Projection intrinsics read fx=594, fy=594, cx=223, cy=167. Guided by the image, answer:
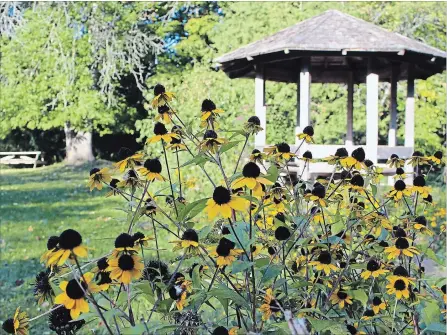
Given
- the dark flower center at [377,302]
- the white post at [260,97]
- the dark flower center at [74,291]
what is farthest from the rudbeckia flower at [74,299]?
the white post at [260,97]

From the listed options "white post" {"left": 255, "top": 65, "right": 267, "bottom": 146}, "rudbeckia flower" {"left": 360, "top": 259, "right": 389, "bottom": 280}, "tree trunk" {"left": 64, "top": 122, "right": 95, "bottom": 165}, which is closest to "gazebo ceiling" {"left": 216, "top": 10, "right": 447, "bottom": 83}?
"white post" {"left": 255, "top": 65, "right": 267, "bottom": 146}

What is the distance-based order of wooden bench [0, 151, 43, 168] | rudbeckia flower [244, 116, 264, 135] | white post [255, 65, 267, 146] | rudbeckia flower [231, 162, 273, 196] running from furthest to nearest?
1. wooden bench [0, 151, 43, 168]
2. white post [255, 65, 267, 146]
3. rudbeckia flower [244, 116, 264, 135]
4. rudbeckia flower [231, 162, 273, 196]

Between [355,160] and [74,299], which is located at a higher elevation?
[355,160]

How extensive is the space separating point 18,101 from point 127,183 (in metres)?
16.5

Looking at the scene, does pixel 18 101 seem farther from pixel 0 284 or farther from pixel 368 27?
pixel 0 284

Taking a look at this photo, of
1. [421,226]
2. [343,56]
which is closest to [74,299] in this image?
[421,226]

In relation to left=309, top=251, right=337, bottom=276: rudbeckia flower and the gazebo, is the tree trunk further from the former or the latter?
left=309, top=251, right=337, bottom=276: rudbeckia flower

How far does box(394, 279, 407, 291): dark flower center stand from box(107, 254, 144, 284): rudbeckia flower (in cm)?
65

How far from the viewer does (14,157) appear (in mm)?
19906

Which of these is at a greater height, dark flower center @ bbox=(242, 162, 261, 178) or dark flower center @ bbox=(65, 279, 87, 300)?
dark flower center @ bbox=(242, 162, 261, 178)

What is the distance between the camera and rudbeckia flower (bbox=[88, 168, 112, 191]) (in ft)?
4.54

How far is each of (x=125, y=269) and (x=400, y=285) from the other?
689mm

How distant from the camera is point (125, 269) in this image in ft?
3.38

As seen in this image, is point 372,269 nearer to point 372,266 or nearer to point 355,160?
point 372,266
